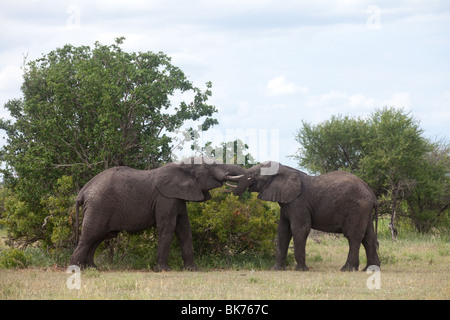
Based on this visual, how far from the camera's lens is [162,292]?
1205 centimetres

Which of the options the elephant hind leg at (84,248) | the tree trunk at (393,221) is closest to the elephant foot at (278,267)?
the elephant hind leg at (84,248)

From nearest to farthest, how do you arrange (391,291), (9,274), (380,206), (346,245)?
1. (391,291)
2. (9,274)
3. (346,245)
4. (380,206)

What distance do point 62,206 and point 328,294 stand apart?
343 inches

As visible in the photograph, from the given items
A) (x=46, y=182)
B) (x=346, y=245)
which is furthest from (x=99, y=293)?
(x=346, y=245)

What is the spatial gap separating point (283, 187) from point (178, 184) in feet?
8.91

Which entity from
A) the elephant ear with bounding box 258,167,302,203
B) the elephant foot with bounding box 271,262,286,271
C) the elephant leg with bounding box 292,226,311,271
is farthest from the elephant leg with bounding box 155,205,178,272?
the elephant leg with bounding box 292,226,311,271

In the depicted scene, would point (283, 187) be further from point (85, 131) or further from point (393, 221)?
point (393, 221)

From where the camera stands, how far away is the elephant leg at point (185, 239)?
1673cm

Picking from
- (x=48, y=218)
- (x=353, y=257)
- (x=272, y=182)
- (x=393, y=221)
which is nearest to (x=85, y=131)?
(x=48, y=218)

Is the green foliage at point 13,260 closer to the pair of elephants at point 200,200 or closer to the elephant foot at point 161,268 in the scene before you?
the pair of elephants at point 200,200

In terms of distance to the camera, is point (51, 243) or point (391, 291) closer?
point (391, 291)

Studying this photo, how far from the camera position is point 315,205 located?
17.0m

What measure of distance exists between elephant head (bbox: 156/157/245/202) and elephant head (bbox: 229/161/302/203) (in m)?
0.38

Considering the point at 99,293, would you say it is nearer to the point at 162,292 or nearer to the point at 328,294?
the point at 162,292
